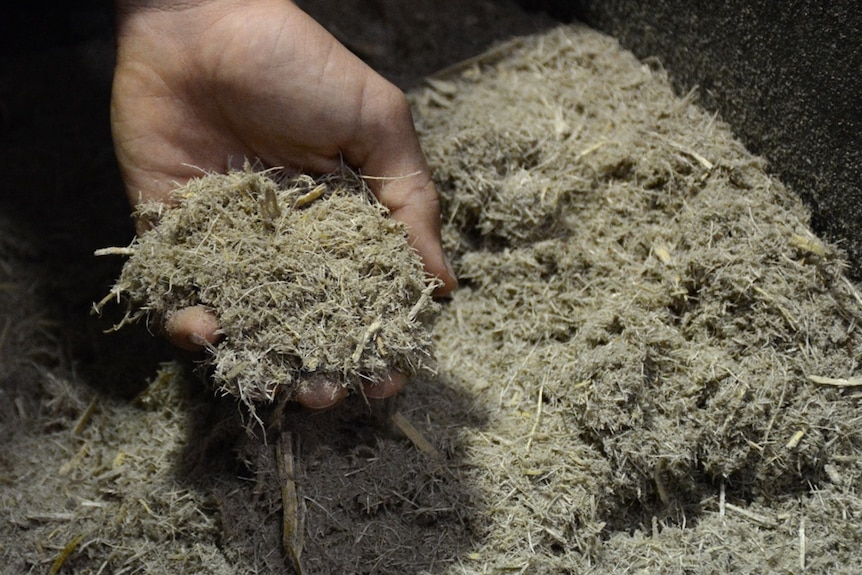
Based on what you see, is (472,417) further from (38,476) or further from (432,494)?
(38,476)

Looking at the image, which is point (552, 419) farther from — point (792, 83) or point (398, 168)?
point (792, 83)

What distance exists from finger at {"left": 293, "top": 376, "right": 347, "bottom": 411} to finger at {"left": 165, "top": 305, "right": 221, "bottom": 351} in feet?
0.83

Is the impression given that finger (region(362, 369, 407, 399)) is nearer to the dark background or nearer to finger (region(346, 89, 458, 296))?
finger (region(346, 89, 458, 296))

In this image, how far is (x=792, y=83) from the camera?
235cm

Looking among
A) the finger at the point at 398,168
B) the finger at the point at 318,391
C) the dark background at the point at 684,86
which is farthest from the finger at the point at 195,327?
the dark background at the point at 684,86

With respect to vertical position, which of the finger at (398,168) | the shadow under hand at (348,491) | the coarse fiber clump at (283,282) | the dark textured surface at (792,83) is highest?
the dark textured surface at (792,83)

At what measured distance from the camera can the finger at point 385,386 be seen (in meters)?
1.98

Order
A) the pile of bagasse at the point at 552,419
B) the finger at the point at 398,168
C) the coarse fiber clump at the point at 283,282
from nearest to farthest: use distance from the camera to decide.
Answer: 1. the coarse fiber clump at the point at 283,282
2. the pile of bagasse at the point at 552,419
3. the finger at the point at 398,168

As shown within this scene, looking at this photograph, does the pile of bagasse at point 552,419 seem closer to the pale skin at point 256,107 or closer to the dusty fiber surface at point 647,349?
the dusty fiber surface at point 647,349

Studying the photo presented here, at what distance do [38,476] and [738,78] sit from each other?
2.52 m

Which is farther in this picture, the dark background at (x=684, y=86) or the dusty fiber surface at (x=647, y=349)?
the dark background at (x=684, y=86)

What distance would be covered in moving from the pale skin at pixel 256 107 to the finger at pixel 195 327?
0.45 meters

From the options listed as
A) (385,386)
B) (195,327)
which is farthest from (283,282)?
(385,386)

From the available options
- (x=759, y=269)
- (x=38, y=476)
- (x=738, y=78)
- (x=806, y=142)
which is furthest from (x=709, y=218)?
(x=38, y=476)
